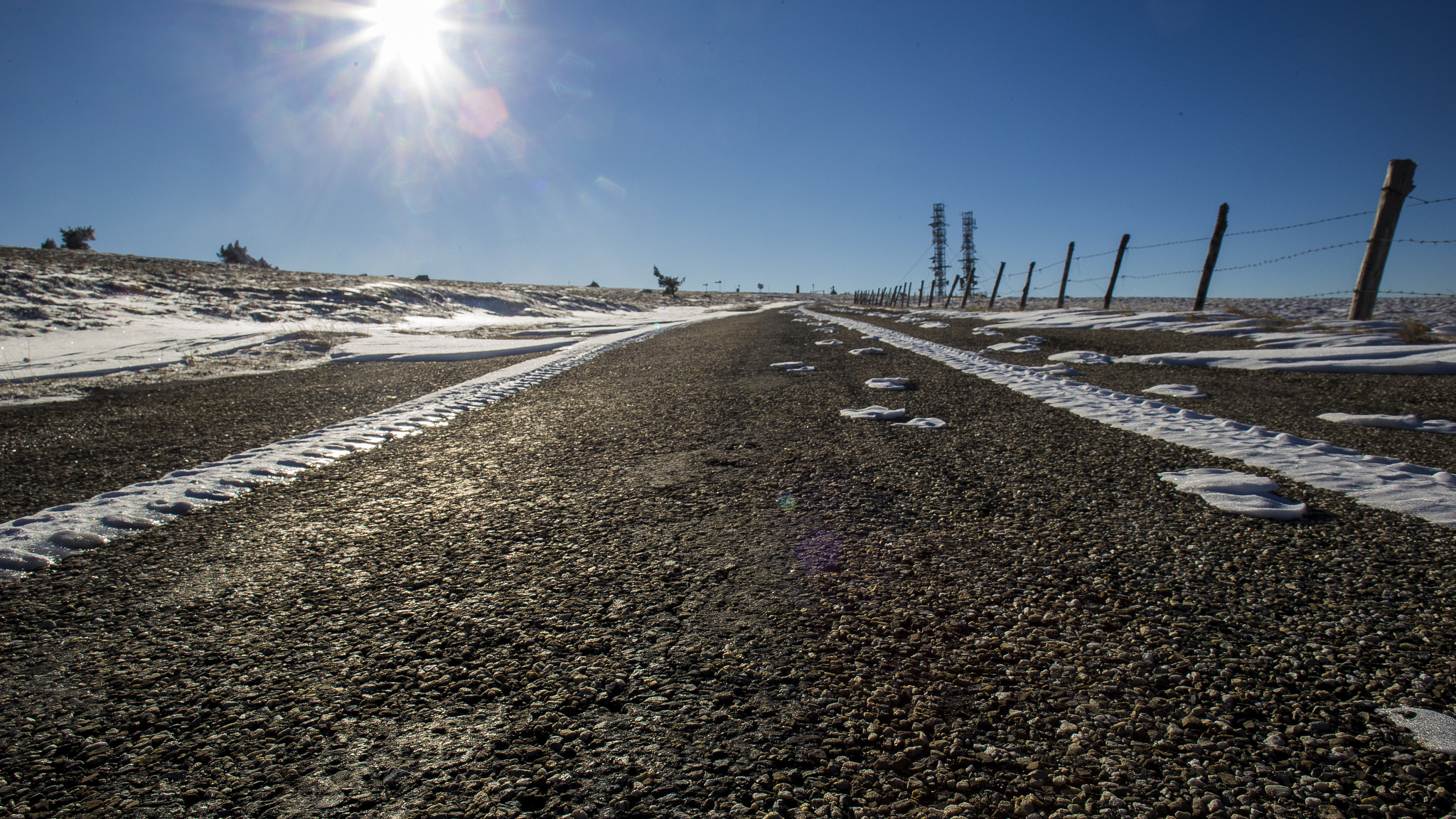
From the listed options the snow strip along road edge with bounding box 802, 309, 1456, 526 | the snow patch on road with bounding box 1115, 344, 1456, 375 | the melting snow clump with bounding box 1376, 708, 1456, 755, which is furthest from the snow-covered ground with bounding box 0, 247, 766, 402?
the snow patch on road with bounding box 1115, 344, 1456, 375

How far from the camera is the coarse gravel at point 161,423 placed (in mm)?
2975

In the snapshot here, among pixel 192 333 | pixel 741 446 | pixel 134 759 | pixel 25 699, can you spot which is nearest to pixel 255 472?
pixel 25 699

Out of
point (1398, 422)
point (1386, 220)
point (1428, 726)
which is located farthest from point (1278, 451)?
point (1386, 220)

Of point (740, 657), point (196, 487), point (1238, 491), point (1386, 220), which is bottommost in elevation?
point (196, 487)

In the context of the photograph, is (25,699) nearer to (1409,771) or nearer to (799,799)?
(799,799)

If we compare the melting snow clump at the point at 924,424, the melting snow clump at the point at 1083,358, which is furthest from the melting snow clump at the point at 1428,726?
the melting snow clump at the point at 1083,358

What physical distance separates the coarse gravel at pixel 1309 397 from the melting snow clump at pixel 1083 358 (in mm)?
168

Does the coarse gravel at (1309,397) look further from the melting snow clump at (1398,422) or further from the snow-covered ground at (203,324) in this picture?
the snow-covered ground at (203,324)

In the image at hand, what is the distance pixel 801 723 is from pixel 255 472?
315 centimetres

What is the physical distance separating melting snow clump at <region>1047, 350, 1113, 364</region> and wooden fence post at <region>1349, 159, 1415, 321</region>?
3931 millimetres

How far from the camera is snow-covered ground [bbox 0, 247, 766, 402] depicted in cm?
789

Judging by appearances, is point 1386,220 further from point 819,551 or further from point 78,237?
point 78,237

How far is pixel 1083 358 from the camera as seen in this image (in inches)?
289

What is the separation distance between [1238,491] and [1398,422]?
2.35m
